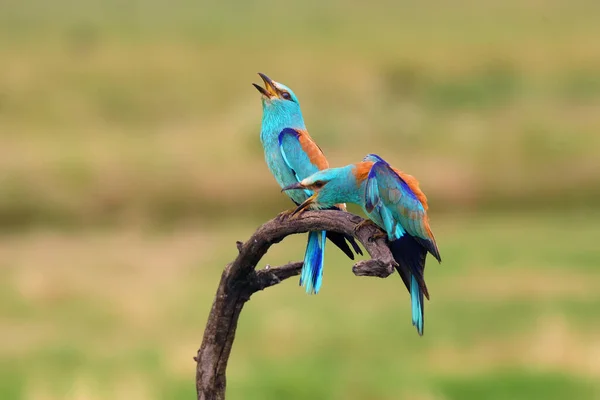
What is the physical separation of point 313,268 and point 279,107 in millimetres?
551

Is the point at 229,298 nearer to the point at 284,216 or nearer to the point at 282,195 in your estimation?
the point at 284,216

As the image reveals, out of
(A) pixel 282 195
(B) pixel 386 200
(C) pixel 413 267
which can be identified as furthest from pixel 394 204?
(A) pixel 282 195

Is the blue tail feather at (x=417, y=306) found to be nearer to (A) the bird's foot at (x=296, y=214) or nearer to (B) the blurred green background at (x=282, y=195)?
(A) the bird's foot at (x=296, y=214)

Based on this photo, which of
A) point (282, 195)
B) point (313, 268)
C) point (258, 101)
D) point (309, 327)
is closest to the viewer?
point (313, 268)

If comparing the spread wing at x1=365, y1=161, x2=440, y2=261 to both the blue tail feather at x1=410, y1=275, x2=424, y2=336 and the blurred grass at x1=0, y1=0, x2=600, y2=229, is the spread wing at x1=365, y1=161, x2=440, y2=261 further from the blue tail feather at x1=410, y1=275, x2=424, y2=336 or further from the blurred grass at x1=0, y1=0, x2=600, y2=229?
the blurred grass at x1=0, y1=0, x2=600, y2=229

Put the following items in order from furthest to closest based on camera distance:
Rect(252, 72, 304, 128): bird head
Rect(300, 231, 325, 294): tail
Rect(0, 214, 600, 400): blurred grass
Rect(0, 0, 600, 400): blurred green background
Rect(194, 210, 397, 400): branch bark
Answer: Rect(0, 0, 600, 400): blurred green background < Rect(0, 214, 600, 400): blurred grass < Rect(252, 72, 304, 128): bird head < Rect(300, 231, 325, 294): tail < Rect(194, 210, 397, 400): branch bark

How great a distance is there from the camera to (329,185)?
2721 mm

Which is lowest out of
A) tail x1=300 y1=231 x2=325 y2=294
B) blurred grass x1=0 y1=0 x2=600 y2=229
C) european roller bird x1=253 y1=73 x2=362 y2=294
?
tail x1=300 y1=231 x2=325 y2=294

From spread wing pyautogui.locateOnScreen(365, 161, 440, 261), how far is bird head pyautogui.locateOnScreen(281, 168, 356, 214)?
0.19 ft

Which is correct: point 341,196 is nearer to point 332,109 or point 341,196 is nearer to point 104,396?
point 104,396

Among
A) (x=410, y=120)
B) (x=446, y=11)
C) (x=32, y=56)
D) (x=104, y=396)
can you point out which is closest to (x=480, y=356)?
(x=104, y=396)

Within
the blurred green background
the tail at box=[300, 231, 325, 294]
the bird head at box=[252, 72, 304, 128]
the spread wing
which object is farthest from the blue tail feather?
the blurred green background

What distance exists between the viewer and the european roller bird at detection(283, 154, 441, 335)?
8.98 feet

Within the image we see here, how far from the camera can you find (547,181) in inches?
373
